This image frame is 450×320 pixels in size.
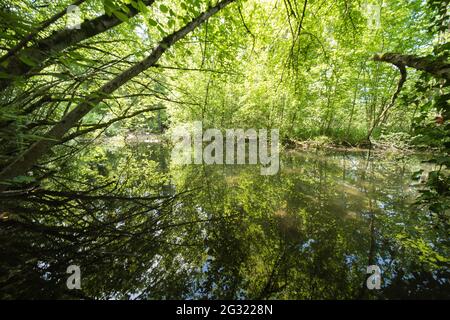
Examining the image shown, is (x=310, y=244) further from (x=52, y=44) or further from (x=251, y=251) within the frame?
(x=52, y=44)

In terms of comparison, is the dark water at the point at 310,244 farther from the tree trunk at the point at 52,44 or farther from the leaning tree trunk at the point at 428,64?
the tree trunk at the point at 52,44

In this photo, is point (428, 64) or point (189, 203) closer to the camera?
point (428, 64)

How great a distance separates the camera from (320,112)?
14461 mm

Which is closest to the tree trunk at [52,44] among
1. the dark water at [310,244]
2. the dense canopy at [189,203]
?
the dense canopy at [189,203]

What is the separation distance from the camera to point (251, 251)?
2.43 meters

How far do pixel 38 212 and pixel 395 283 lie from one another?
4.27 m

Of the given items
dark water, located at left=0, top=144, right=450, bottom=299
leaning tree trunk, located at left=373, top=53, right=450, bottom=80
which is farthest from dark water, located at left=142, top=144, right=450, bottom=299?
leaning tree trunk, located at left=373, top=53, right=450, bottom=80

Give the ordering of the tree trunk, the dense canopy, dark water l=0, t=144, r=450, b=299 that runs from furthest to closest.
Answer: dark water l=0, t=144, r=450, b=299 → the dense canopy → the tree trunk

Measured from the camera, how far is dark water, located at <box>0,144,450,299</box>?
1.85m

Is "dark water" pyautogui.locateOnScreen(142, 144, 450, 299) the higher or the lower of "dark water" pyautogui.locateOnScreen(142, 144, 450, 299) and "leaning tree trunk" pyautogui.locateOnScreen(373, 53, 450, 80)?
the lower

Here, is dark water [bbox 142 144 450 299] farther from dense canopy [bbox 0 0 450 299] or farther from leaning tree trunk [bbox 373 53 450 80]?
leaning tree trunk [bbox 373 53 450 80]

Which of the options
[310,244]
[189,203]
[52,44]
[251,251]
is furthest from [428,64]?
[189,203]

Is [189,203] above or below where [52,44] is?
below

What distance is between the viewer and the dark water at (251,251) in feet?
6.06
